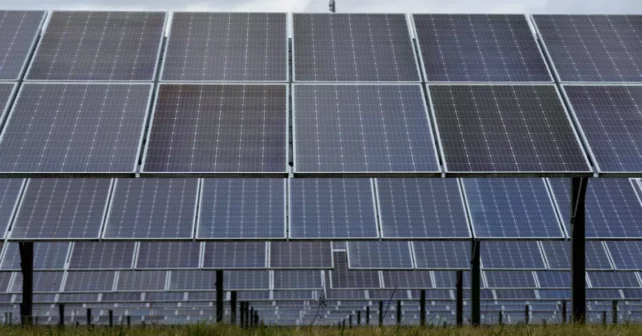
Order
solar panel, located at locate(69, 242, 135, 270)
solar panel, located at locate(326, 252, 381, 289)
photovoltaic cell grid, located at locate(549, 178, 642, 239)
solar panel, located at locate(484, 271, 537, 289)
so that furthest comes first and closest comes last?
1. solar panel, located at locate(326, 252, 381, 289)
2. solar panel, located at locate(484, 271, 537, 289)
3. solar panel, located at locate(69, 242, 135, 270)
4. photovoltaic cell grid, located at locate(549, 178, 642, 239)

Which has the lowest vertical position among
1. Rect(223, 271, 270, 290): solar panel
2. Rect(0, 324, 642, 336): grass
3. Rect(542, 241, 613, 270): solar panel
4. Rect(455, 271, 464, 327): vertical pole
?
Rect(0, 324, 642, 336): grass

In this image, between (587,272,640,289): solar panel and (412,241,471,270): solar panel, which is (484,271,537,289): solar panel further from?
(412,241,471,270): solar panel

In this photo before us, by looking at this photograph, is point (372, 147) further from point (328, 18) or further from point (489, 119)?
point (328, 18)

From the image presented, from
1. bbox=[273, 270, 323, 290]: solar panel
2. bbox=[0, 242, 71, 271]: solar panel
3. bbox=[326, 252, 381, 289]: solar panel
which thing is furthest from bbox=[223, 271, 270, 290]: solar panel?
bbox=[0, 242, 71, 271]: solar panel

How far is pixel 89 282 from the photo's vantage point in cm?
4300

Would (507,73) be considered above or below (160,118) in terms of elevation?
above

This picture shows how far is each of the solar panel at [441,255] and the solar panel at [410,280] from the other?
357cm

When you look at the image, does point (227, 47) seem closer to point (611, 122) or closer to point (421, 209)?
point (611, 122)

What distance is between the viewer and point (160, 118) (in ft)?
64.9

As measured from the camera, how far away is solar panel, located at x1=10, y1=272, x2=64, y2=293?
1633 inches

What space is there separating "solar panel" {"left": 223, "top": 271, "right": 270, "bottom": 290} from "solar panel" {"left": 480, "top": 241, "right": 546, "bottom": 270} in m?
9.18

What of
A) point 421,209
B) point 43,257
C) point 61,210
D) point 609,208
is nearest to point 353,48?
point 421,209

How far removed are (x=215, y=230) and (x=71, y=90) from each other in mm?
7050

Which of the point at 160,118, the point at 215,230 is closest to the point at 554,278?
the point at 215,230
